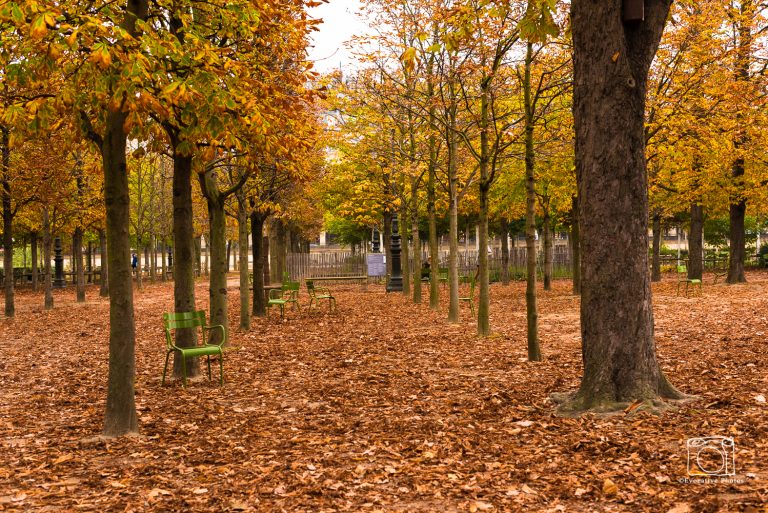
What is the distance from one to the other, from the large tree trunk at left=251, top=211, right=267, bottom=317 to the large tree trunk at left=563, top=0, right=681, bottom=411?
39.3 feet

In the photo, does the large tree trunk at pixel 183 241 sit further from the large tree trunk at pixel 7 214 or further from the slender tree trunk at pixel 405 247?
the slender tree trunk at pixel 405 247

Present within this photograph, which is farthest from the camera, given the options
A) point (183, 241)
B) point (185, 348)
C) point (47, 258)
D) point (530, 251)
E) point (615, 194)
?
point (47, 258)

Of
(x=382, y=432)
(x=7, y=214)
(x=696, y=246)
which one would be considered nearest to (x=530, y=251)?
(x=382, y=432)

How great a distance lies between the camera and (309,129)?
1060cm

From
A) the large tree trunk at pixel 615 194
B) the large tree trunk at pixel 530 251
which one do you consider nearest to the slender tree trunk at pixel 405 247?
the large tree trunk at pixel 530 251

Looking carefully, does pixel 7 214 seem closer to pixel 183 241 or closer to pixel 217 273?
pixel 217 273

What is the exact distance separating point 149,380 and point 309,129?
14.4 feet

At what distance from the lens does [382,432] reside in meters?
6.54

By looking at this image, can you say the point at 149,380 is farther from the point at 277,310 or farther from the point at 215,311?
the point at 277,310

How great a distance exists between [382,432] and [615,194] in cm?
312

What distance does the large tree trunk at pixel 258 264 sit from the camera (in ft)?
58.0

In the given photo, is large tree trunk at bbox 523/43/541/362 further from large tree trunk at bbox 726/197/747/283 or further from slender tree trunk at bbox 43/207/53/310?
slender tree trunk at bbox 43/207/53/310

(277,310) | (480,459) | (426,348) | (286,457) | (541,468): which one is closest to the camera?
(541,468)

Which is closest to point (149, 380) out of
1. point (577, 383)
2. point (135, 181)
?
point (577, 383)
